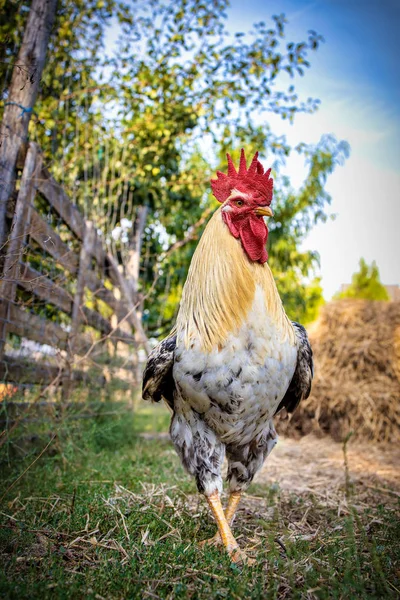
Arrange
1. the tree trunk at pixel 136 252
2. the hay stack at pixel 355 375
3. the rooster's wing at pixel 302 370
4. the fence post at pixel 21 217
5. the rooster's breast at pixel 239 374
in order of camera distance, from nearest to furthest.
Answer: the rooster's breast at pixel 239 374
the rooster's wing at pixel 302 370
the fence post at pixel 21 217
the hay stack at pixel 355 375
the tree trunk at pixel 136 252

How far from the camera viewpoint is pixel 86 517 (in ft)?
8.41

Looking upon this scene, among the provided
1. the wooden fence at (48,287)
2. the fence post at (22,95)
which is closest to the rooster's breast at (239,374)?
the wooden fence at (48,287)

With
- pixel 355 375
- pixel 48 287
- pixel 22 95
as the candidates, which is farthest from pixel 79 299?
pixel 355 375

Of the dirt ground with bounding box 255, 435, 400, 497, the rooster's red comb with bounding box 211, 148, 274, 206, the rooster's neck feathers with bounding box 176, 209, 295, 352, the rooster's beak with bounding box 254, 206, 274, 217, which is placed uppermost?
the rooster's red comb with bounding box 211, 148, 274, 206

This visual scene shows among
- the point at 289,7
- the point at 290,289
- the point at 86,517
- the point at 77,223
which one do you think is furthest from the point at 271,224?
the point at 86,517

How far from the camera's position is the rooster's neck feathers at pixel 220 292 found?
99.1 inches

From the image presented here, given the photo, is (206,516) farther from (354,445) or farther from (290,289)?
(290,289)

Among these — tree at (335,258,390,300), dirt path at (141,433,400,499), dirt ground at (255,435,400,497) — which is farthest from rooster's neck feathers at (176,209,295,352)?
tree at (335,258,390,300)

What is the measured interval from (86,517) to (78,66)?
5.58m

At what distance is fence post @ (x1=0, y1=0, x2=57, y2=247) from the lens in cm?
319

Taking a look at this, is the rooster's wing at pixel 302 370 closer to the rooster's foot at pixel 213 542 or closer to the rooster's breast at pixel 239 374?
the rooster's breast at pixel 239 374

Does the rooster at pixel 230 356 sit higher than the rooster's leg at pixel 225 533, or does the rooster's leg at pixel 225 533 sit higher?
the rooster at pixel 230 356

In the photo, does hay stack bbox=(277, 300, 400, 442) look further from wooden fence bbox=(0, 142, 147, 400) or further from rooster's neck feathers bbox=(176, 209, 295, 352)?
rooster's neck feathers bbox=(176, 209, 295, 352)

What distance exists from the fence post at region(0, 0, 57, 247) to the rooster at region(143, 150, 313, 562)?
1419 mm
